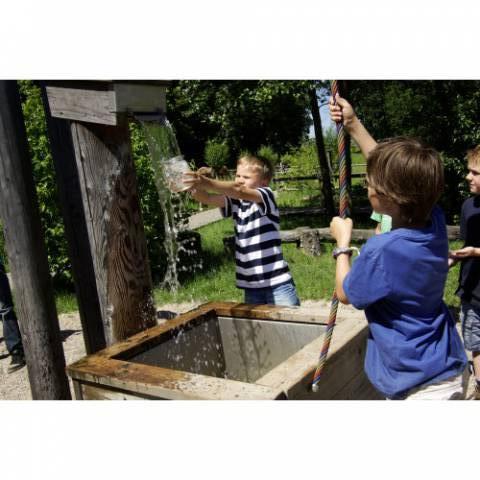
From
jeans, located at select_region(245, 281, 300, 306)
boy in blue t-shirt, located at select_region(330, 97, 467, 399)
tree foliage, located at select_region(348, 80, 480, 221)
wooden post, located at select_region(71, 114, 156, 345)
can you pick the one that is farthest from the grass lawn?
boy in blue t-shirt, located at select_region(330, 97, 467, 399)

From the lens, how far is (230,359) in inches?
117

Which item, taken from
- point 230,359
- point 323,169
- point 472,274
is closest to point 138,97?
point 230,359

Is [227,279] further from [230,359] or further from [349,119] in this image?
[349,119]

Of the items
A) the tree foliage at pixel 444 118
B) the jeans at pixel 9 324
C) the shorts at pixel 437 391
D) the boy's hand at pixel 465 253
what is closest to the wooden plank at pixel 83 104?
the shorts at pixel 437 391

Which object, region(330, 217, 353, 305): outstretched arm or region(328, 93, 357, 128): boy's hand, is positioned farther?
region(328, 93, 357, 128): boy's hand

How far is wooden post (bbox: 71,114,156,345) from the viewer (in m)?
2.36

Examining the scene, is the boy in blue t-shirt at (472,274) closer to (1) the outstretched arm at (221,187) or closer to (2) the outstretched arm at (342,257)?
(1) the outstretched arm at (221,187)

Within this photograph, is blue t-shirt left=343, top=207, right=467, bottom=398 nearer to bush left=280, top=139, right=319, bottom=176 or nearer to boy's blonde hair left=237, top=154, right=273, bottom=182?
boy's blonde hair left=237, top=154, right=273, bottom=182

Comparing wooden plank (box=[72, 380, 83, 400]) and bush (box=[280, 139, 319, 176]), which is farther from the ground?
bush (box=[280, 139, 319, 176])

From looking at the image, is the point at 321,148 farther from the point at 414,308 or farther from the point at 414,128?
the point at 414,308

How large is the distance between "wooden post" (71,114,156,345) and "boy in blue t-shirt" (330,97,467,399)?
1096 millimetres

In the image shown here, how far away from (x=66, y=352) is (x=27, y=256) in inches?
108

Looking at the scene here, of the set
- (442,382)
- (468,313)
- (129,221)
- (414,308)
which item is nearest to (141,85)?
(129,221)
